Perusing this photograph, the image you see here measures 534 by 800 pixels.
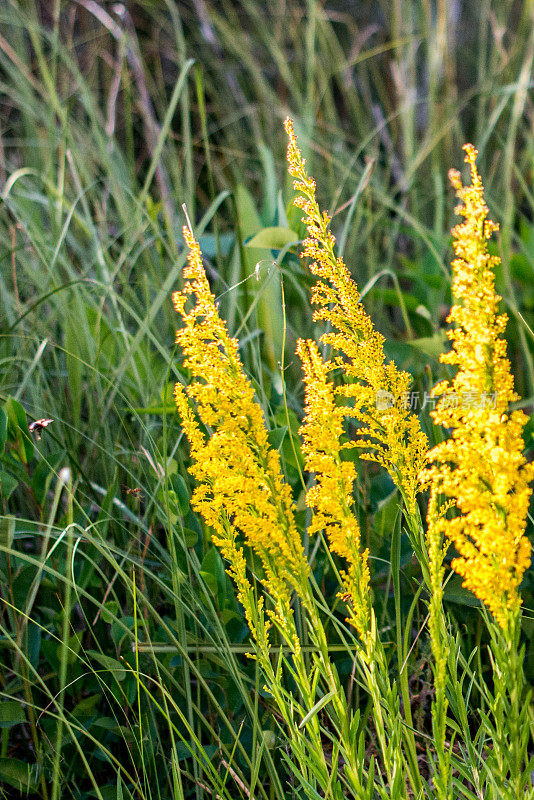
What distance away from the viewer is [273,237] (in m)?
1.33

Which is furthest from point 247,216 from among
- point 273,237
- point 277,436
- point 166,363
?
point 277,436

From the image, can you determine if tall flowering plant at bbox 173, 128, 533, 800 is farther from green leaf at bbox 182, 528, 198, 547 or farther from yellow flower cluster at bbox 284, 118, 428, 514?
green leaf at bbox 182, 528, 198, 547

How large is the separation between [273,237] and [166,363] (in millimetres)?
297

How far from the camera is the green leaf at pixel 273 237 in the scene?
132cm

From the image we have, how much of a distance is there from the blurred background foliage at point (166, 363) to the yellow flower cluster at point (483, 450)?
0.73 feet

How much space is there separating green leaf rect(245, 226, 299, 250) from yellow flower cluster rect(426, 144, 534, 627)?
74 cm

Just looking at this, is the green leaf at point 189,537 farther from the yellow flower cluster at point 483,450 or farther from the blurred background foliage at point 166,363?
the yellow flower cluster at point 483,450

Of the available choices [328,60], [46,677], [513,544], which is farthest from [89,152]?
[513,544]

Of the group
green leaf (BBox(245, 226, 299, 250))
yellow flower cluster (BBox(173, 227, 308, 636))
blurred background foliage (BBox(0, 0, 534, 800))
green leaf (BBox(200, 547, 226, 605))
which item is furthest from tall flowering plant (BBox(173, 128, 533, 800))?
green leaf (BBox(245, 226, 299, 250))

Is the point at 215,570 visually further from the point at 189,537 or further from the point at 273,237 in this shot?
the point at 273,237

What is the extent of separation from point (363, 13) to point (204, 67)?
934mm

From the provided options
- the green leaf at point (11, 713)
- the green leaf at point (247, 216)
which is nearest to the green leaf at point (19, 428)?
the green leaf at point (11, 713)

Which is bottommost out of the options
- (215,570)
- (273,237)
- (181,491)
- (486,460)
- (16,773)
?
(16,773)

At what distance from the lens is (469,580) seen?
56cm
